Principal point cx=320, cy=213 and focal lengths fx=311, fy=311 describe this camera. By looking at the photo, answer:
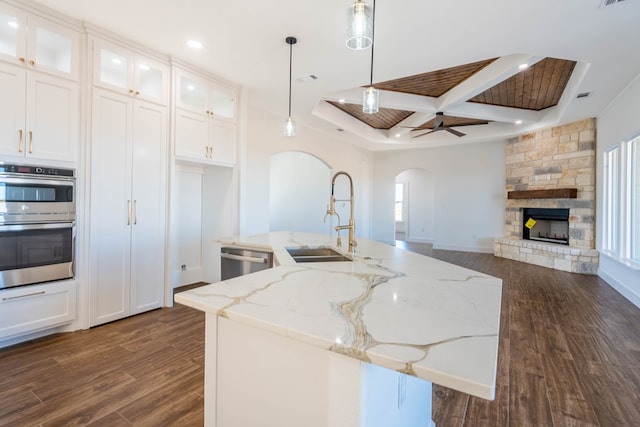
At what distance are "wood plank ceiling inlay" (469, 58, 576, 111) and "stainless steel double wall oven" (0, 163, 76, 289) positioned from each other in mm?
5355

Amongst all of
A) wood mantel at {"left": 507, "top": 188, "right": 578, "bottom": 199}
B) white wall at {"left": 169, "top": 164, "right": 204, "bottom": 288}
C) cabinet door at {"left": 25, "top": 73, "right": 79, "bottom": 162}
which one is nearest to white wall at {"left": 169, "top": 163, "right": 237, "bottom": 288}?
white wall at {"left": 169, "top": 164, "right": 204, "bottom": 288}

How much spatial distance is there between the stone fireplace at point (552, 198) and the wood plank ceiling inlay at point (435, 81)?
297 centimetres

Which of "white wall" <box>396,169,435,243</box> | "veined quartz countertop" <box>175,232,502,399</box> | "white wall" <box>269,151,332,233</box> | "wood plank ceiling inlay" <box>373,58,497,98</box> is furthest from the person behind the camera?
"white wall" <box>396,169,435,243</box>

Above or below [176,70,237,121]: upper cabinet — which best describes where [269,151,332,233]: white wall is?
below

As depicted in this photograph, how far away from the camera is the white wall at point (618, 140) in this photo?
12.5 ft

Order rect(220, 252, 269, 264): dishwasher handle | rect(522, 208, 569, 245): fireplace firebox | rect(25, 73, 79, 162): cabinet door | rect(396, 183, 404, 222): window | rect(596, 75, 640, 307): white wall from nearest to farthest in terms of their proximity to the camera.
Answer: rect(25, 73, 79, 162): cabinet door, rect(220, 252, 269, 264): dishwasher handle, rect(596, 75, 640, 307): white wall, rect(522, 208, 569, 245): fireplace firebox, rect(396, 183, 404, 222): window

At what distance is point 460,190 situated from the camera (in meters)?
8.16

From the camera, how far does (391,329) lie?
907 millimetres

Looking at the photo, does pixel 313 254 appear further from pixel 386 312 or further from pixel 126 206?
pixel 126 206

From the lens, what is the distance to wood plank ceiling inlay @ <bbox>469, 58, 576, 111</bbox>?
13.2 ft

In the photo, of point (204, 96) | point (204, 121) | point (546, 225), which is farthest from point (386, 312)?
point (546, 225)

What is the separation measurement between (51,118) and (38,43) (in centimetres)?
61

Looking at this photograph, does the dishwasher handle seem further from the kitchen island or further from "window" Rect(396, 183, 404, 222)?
"window" Rect(396, 183, 404, 222)

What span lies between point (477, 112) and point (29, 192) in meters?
6.36
